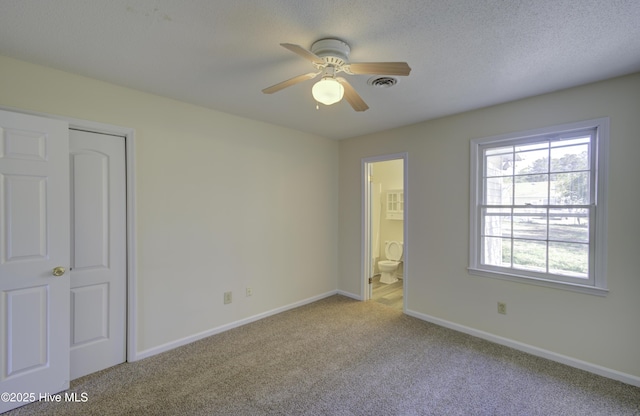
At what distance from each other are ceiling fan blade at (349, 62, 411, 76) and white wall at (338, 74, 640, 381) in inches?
74.4

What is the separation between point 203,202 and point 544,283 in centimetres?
341

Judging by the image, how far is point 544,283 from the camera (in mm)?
2660

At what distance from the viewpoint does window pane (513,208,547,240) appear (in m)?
2.73

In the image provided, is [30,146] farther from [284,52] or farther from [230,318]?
[230,318]

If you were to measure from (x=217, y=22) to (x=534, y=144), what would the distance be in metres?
2.92

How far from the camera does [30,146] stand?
2012mm

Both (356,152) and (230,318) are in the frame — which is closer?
(230,318)

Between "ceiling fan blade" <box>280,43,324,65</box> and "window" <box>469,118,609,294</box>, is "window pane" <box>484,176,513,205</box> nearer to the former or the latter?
"window" <box>469,118,609,294</box>

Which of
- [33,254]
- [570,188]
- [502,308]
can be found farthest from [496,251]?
[33,254]

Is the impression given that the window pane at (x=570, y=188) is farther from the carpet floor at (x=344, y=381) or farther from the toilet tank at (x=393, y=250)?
the toilet tank at (x=393, y=250)

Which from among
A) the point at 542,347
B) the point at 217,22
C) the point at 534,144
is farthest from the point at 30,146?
the point at 542,347

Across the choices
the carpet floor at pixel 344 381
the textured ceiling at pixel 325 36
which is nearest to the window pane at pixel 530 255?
the carpet floor at pixel 344 381

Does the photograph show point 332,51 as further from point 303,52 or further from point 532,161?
point 532,161

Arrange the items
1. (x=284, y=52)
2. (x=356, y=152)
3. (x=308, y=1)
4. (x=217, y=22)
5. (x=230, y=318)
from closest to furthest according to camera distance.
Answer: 1. (x=308, y=1)
2. (x=217, y=22)
3. (x=284, y=52)
4. (x=230, y=318)
5. (x=356, y=152)
